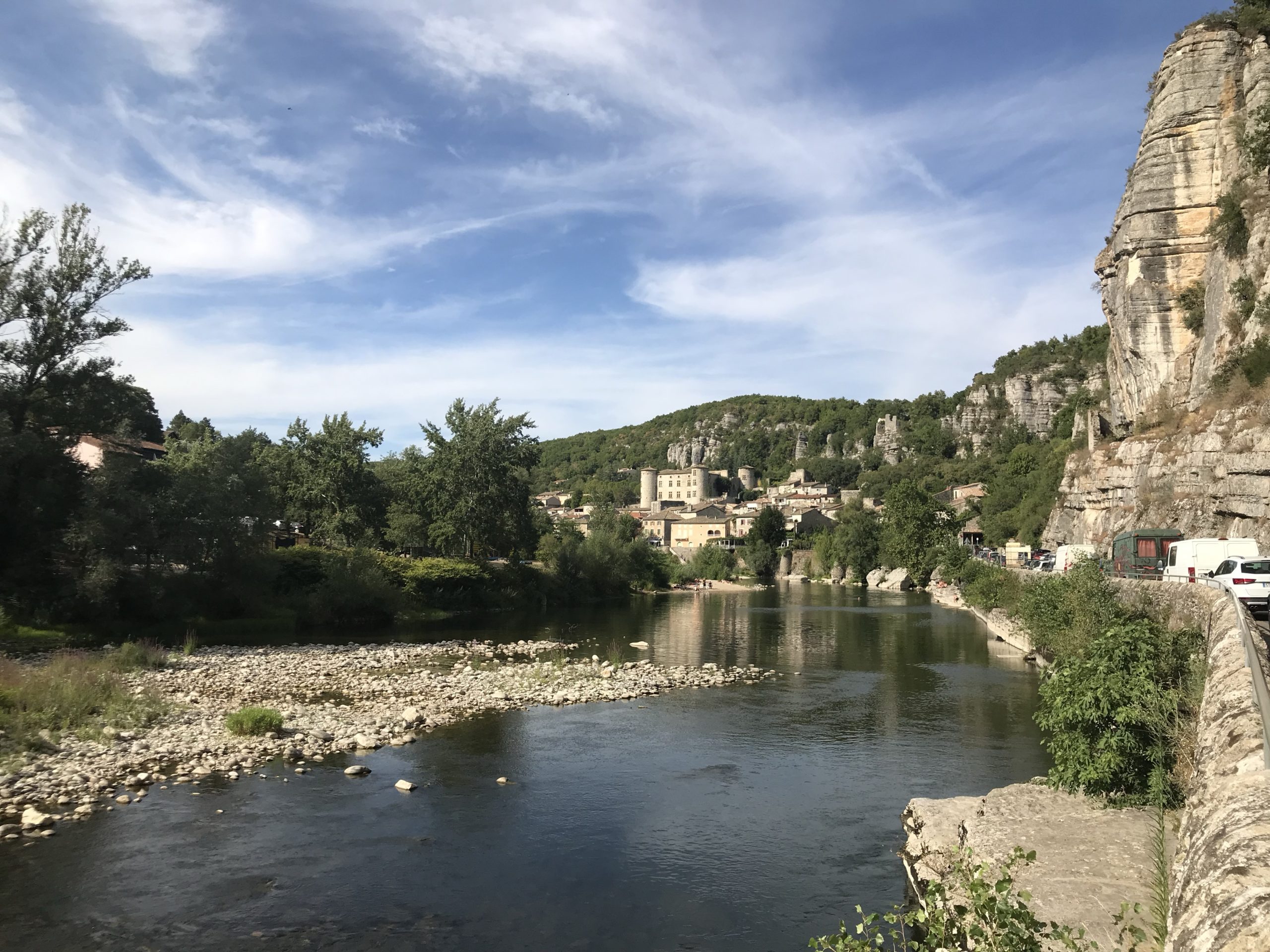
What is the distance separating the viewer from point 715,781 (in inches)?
622

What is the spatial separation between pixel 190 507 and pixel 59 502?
4.48 meters

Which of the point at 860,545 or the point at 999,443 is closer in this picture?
the point at 860,545

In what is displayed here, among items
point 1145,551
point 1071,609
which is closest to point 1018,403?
point 1145,551

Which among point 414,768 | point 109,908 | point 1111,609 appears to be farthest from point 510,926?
point 1111,609

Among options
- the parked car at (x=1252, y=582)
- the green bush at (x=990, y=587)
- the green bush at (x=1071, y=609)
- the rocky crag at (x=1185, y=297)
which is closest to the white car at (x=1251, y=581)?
the parked car at (x=1252, y=582)

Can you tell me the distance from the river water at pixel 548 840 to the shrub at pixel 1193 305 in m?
28.5

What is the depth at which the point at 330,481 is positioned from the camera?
57.0 m

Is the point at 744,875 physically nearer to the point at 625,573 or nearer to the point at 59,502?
the point at 59,502

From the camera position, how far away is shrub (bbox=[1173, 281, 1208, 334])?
41375 mm

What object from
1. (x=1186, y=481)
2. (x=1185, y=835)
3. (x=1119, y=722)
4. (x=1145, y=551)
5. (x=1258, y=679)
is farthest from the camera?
(x=1186, y=481)

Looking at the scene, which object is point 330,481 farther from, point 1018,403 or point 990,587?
point 1018,403

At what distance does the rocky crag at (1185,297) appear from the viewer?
33.0 m

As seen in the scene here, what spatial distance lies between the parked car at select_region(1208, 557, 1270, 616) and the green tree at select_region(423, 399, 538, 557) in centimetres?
4343

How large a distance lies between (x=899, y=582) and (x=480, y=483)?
46.0m
